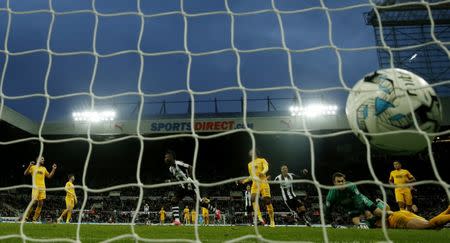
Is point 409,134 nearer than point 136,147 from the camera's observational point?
Yes

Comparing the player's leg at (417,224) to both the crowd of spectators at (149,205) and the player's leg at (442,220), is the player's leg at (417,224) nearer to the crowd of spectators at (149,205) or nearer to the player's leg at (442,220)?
the player's leg at (442,220)

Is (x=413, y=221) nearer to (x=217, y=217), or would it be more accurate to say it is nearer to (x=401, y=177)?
(x=401, y=177)

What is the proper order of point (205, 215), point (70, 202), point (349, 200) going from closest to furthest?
1. point (349, 200)
2. point (70, 202)
3. point (205, 215)

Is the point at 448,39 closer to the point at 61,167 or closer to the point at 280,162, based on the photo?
the point at 280,162

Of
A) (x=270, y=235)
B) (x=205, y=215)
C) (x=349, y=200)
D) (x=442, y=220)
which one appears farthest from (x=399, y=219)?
(x=205, y=215)

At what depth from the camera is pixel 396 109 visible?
2.78m

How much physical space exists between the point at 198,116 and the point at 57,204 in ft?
29.3

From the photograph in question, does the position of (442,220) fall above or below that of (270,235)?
above

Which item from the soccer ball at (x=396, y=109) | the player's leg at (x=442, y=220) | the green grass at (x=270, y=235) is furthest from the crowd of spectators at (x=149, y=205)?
the soccer ball at (x=396, y=109)

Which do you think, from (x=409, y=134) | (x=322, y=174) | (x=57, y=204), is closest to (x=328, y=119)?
(x=322, y=174)

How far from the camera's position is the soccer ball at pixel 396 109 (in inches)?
109

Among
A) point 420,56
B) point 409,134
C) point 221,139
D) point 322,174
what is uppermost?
point 420,56

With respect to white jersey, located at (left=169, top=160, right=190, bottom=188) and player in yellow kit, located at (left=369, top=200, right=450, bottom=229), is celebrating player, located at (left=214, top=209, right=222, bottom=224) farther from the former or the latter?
player in yellow kit, located at (left=369, top=200, right=450, bottom=229)

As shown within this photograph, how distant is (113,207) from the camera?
23.6m
